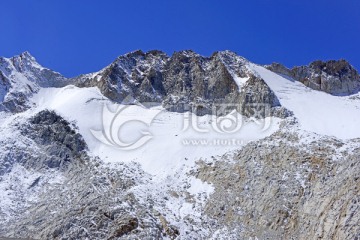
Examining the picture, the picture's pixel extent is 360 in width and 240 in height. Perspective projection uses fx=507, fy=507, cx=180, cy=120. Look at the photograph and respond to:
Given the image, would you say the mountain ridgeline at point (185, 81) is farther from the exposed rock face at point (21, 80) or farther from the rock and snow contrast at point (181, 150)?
the rock and snow contrast at point (181, 150)

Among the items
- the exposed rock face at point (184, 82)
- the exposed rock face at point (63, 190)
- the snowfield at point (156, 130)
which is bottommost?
the exposed rock face at point (63, 190)

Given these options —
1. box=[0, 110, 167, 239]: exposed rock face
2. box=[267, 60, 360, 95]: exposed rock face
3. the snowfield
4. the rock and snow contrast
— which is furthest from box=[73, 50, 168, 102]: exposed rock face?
box=[267, 60, 360, 95]: exposed rock face

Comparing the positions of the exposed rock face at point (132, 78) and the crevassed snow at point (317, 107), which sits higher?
the exposed rock face at point (132, 78)

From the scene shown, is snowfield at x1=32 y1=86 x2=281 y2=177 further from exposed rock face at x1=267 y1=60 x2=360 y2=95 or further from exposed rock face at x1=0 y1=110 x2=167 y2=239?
exposed rock face at x1=267 y1=60 x2=360 y2=95

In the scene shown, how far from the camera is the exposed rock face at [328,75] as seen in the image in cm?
5653

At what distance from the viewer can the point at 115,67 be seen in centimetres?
5712

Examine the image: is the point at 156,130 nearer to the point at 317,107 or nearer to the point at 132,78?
the point at 132,78

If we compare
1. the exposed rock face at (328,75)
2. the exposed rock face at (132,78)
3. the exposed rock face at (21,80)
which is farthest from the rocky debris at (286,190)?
the exposed rock face at (21,80)

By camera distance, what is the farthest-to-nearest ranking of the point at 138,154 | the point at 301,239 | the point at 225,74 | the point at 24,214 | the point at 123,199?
the point at 225,74
the point at 138,154
the point at 24,214
the point at 123,199
the point at 301,239

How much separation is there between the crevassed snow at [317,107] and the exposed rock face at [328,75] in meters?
1.59

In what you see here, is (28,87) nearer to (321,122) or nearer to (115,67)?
(115,67)

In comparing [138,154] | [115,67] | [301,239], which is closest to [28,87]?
[115,67]

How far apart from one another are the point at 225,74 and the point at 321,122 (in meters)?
12.7

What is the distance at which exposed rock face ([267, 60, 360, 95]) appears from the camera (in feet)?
185
